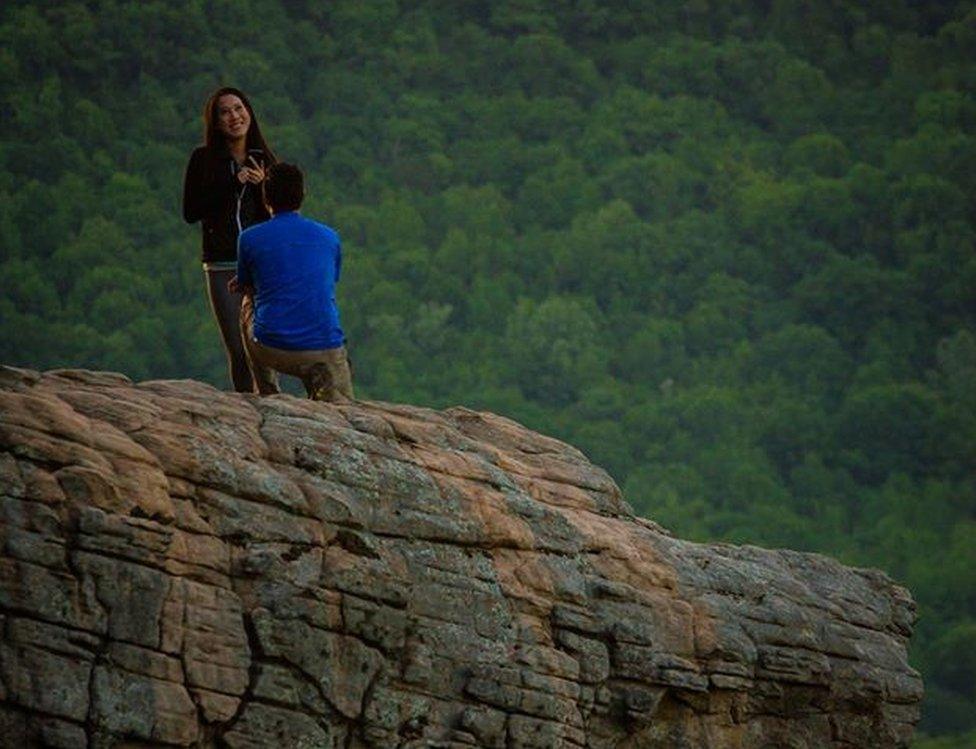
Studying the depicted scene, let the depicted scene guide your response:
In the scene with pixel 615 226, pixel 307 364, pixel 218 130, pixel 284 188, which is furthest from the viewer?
pixel 615 226

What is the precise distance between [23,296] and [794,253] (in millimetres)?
40977

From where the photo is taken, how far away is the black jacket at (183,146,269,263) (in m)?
20.5

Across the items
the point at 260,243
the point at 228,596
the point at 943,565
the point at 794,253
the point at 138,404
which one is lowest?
the point at 228,596

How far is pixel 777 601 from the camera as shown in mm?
21203

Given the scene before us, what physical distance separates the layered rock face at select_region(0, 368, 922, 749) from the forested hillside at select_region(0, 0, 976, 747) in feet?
228

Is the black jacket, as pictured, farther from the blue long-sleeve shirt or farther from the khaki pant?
the blue long-sleeve shirt

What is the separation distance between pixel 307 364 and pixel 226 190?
1586mm

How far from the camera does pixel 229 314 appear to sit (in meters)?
20.6

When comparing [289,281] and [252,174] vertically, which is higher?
[252,174]

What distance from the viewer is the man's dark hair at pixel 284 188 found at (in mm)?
19531

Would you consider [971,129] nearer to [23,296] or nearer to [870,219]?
[870,219]

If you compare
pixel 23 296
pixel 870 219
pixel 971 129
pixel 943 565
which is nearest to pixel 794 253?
pixel 870 219

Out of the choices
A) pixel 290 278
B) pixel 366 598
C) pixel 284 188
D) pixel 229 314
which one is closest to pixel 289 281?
pixel 290 278

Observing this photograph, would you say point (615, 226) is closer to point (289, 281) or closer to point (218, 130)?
point (218, 130)
